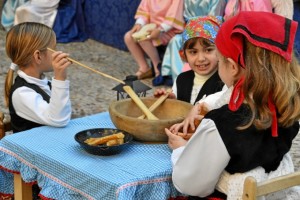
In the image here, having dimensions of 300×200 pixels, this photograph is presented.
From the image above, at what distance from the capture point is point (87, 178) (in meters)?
1.99

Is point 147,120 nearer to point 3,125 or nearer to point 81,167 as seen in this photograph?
point 81,167

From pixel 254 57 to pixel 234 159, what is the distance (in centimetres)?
32

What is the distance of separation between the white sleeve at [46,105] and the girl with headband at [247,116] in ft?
2.00

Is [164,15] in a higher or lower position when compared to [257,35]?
lower

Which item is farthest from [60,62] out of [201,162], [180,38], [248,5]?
[180,38]

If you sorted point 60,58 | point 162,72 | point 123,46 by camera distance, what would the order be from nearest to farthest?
point 60,58 → point 162,72 → point 123,46

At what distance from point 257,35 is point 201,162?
1.37 ft

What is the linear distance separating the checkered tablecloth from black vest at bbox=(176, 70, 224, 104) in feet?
1.63

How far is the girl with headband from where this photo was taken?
1.83 meters

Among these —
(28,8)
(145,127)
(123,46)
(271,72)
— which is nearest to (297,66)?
(271,72)

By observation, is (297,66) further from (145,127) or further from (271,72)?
(145,127)

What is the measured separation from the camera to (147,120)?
7.06 ft

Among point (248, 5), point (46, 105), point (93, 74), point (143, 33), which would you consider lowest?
point (93, 74)

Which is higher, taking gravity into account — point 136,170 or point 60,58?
point 60,58
